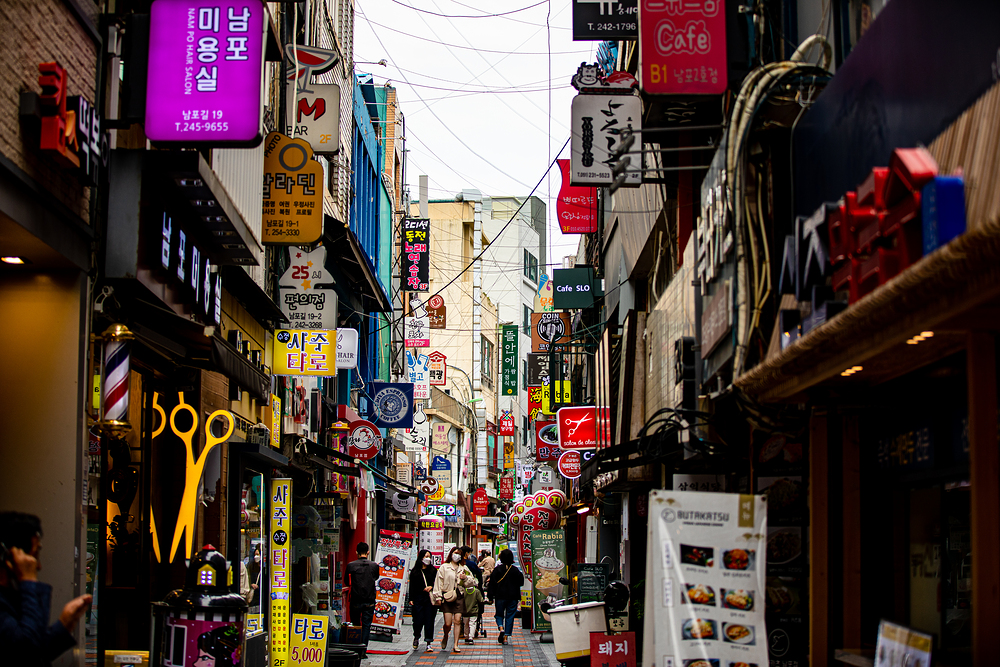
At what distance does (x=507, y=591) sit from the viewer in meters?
22.8

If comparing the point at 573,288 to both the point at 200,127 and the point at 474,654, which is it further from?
the point at 200,127

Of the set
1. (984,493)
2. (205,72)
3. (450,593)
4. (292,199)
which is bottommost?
(450,593)

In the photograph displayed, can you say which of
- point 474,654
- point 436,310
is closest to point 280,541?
point 474,654

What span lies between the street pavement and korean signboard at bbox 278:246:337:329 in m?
5.71

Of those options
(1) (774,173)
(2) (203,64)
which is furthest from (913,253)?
(2) (203,64)

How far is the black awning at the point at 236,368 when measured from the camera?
10.8m

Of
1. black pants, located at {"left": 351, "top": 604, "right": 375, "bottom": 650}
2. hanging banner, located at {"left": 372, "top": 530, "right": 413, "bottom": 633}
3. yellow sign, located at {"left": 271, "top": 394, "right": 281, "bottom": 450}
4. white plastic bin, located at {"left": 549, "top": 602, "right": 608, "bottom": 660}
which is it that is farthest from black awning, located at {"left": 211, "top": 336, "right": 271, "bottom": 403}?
hanging banner, located at {"left": 372, "top": 530, "right": 413, "bottom": 633}

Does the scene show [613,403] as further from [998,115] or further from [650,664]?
[998,115]

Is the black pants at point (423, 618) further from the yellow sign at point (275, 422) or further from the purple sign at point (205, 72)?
the purple sign at point (205, 72)

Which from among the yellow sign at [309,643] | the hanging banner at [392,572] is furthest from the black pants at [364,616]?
the yellow sign at [309,643]

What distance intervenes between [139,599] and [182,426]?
8.08 feet

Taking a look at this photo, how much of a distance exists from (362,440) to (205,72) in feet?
55.1

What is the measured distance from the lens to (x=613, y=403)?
21.3 m

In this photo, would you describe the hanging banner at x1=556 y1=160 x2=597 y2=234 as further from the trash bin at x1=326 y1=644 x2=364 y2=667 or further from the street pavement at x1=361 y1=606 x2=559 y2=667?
the trash bin at x1=326 y1=644 x2=364 y2=667
